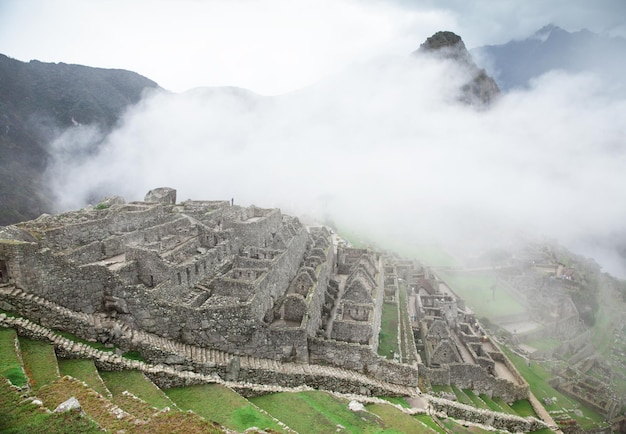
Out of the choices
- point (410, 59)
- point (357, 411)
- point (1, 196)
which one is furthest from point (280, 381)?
point (410, 59)

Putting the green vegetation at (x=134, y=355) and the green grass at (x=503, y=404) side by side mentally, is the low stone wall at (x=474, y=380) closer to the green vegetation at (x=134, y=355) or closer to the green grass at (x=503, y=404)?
the green grass at (x=503, y=404)

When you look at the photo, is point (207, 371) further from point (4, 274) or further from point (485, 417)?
point (485, 417)

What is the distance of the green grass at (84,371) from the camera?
14322 millimetres

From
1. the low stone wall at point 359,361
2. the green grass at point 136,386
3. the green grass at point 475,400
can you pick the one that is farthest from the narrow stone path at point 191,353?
the green grass at point 475,400

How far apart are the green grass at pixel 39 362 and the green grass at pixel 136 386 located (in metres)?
2.16

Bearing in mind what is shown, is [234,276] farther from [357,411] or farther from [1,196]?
[1,196]

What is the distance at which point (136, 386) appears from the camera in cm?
1584

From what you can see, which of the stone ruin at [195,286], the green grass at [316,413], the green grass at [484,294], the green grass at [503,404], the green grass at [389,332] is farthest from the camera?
the green grass at [484,294]

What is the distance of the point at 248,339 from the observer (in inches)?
830

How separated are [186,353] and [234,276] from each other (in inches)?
323

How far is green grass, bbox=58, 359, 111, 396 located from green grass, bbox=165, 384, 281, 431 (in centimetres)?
316

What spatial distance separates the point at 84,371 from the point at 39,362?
5.24 ft

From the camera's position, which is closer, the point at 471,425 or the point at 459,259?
the point at 471,425

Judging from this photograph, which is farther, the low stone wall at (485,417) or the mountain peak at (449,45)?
the mountain peak at (449,45)
